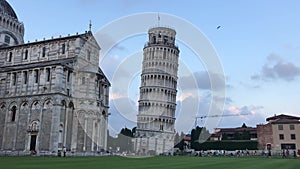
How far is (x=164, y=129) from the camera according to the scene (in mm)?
77625

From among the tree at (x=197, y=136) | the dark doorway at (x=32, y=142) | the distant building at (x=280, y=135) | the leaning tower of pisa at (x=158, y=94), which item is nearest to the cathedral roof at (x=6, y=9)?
the dark doorway at (x=32, y=142)

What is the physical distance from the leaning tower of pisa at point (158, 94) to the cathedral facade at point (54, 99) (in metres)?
28.0

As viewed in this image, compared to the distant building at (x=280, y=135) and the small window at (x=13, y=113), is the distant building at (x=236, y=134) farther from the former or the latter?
the small window at (x=13, y=113)

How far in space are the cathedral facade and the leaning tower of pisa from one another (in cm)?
2795

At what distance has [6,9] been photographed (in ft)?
192

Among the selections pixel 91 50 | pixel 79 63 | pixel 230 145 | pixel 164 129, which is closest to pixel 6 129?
pixel 79 63

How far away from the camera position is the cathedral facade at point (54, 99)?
1598 inches

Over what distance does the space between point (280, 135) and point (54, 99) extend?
48.0 m

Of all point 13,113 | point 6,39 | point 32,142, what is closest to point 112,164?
point 32,142

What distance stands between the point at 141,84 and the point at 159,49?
1010cm

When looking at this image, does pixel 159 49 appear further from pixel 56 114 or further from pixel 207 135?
pixel 56 114

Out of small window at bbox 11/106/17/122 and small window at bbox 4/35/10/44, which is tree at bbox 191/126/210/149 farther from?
small window at bbox 4/35/10/44

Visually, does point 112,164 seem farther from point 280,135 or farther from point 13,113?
point 280,135

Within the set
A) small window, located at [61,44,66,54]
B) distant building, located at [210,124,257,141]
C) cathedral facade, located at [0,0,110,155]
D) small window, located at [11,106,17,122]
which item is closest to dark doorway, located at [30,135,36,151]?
cathedral facade, located at [0,0,110,155]
